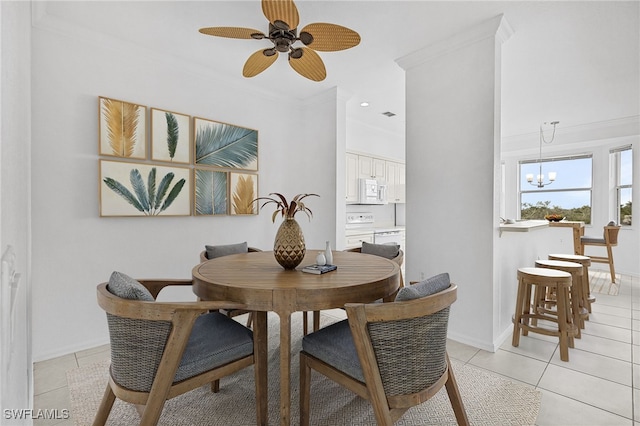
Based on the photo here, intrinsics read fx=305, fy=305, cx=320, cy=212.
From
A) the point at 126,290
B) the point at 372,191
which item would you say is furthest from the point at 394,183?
the point at 126,290

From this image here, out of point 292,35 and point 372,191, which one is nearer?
point 292,35

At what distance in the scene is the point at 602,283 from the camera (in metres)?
4.68

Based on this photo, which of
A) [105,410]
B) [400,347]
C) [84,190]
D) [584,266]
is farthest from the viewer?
[584,266]

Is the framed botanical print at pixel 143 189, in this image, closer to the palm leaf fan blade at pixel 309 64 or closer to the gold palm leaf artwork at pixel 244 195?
the gold palm leaf artwork at pixel 244 195

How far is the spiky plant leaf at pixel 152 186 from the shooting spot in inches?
112

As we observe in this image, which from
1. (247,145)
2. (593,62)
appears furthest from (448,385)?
(593,62)

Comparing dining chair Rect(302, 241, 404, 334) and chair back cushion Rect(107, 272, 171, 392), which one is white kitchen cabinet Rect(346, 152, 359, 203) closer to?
dining chair Rect(302, 241, 404, 334)

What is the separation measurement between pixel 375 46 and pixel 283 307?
2569 mm

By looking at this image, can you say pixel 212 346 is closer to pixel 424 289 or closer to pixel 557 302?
pixel 424 289

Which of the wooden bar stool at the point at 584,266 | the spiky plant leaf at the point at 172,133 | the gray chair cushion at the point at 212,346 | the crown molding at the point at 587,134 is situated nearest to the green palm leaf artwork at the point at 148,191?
the spiky plant leaf at the point at 172,133

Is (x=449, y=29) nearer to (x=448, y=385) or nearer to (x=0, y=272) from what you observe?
(x=448, y=385)

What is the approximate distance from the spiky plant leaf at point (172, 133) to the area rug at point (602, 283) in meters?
5.68

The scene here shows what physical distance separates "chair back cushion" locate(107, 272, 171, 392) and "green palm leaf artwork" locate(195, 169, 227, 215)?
2.04 metres

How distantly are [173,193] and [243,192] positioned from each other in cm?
80
